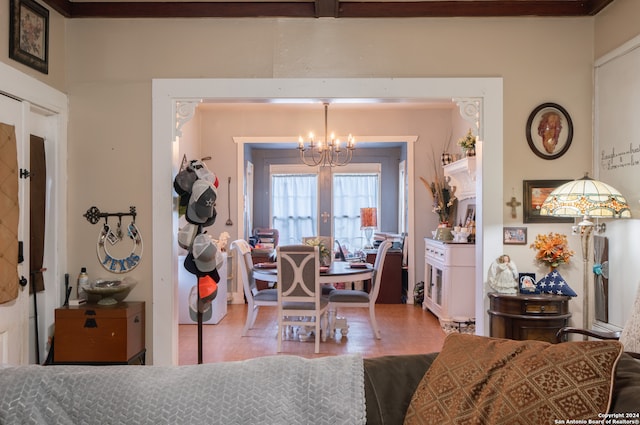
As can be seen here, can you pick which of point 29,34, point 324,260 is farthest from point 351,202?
point 29,34

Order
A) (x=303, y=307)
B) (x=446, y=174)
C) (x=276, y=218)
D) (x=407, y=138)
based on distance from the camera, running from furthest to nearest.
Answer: (x=276, y=218) < (x=407, y=138) < (x=446, y=174) < (x=303, y=307)

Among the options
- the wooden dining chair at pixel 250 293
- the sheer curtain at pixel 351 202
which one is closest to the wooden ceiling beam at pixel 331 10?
the wooden dining chair at pixel 250 293

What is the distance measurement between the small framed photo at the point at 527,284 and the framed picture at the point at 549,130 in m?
0.89

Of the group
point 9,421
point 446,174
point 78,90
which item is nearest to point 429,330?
point 446,174

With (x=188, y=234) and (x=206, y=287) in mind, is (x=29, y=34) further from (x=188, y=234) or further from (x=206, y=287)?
(x=206, y=287)

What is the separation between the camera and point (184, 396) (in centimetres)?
139

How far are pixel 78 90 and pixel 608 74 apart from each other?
379 centimetres

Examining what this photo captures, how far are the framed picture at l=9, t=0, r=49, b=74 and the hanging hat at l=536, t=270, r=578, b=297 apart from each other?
12.2ft

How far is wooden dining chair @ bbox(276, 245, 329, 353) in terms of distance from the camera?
445cm

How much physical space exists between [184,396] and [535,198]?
3012mm

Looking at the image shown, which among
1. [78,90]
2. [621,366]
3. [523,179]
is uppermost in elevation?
[78,90]

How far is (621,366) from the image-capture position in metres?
1.33

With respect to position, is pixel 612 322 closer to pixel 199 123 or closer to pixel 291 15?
pixel 291 15

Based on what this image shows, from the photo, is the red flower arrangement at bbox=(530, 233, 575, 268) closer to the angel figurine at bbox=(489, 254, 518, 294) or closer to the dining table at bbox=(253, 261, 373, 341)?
the angel figurine at bbox=(489, 254, 518, 294)
